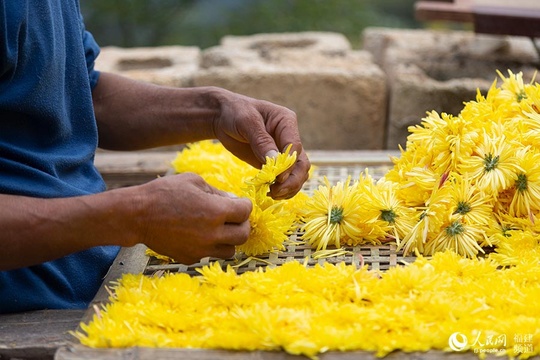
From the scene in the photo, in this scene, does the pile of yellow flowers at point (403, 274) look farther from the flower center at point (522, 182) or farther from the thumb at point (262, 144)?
the thumb at point (262, 144)

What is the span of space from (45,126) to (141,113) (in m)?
0.41

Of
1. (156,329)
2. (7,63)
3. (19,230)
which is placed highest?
(7,63)

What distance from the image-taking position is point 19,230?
46.7 inches

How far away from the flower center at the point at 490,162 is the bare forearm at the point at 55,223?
0.67 m

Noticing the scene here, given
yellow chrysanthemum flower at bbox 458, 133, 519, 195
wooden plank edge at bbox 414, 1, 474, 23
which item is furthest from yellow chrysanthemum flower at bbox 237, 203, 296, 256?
wooden plank edge at bbox 414, 1, 474, 23

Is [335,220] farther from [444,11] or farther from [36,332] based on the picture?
[444,11]

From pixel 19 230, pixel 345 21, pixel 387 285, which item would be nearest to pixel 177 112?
pixel 19 230

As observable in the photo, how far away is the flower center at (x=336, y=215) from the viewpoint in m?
1.45

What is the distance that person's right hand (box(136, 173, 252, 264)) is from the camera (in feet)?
3.98

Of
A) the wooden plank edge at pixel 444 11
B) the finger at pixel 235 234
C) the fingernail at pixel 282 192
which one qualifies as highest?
the wooden plank edge at pixel 444 11

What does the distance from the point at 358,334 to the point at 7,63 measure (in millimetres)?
763

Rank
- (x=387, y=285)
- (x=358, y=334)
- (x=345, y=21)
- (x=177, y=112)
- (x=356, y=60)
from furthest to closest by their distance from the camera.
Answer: (x=345, y=21)
(x=356, y=60)
(x=177, y=112)
(x=387, y=285)
(x=358, y=334)

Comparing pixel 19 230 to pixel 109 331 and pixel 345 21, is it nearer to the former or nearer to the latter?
pixel 109 331

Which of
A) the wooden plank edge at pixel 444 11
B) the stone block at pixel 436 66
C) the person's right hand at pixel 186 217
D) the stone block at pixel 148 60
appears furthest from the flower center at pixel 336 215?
the wooden plank edge at pixel 444 11
